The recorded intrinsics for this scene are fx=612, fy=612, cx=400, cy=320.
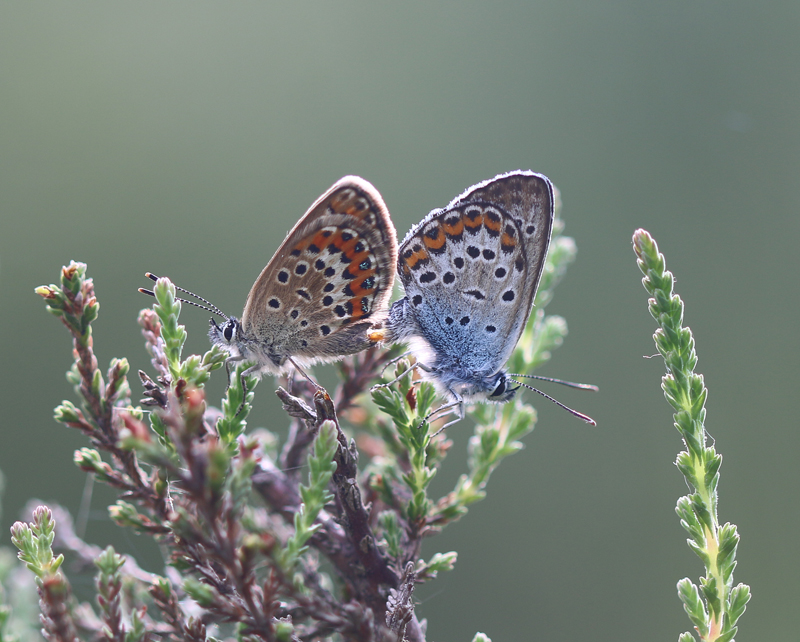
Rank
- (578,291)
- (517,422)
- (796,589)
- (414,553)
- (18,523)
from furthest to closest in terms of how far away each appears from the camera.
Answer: (578,291), (796,589), (517,422), (414,553), (18,523)

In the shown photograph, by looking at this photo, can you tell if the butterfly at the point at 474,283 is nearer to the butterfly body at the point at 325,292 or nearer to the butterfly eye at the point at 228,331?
the butterfly body at the point at 325,292

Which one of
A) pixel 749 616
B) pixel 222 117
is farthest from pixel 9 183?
pixel 749 616

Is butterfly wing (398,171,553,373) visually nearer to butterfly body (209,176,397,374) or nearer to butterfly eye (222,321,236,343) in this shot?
butterfly body (209,176,397,374)

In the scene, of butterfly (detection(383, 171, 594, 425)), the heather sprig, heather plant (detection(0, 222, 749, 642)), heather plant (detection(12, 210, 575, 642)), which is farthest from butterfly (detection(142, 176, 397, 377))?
the heather sprig

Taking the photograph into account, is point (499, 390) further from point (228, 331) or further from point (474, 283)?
point (228, 331)

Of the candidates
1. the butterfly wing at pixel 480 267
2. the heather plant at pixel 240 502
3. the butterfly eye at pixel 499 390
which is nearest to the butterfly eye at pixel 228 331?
the heather plant at pixel 240 502

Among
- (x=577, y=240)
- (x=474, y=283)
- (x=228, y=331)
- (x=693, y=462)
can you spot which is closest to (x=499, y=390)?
(x=474, y=283)

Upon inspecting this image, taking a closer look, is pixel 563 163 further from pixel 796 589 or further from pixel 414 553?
pixel 414 553

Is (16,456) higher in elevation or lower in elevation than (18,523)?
lower
